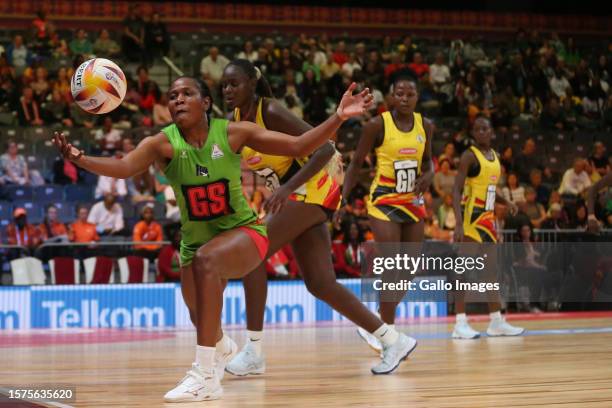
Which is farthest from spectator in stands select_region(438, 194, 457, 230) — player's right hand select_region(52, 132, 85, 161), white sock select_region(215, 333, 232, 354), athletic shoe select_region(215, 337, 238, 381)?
player's right hand select_region(52, 132, 85, 161)

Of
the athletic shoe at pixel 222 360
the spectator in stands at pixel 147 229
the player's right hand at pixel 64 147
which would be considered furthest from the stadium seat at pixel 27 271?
the player's right hand at pixel 64 147

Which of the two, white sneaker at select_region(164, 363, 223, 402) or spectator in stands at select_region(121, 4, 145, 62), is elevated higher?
spectator in stands at select_region(121, 4, 145, 62)

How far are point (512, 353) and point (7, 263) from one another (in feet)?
24.6

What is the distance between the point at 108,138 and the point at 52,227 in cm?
284

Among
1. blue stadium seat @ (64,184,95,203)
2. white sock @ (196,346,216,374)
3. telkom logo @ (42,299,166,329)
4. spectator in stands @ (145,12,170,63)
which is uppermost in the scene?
spectator in stands @ (145,12,170,63)

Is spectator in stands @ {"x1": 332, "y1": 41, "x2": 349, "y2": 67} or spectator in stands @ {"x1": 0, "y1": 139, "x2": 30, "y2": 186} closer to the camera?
spectator in stands @ {"x1": 0, "y1": 139, "x2": 30, "y2": 186}

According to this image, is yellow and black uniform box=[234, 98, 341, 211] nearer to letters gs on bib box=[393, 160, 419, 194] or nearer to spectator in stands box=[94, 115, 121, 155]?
letters gs on bib box=[393, 160, 419, 194]

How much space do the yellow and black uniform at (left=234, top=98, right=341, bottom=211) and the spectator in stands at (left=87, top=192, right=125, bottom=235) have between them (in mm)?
7820

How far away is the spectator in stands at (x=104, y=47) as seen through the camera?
18812 mm

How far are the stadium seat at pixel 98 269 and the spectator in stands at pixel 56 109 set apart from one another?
483cm

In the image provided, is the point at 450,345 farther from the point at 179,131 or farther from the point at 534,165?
the point at 534,165

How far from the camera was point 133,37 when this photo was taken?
19234 millimetres

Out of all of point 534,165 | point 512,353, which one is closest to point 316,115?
point 534,165

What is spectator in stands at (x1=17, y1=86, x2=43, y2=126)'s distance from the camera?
16.8 metres
